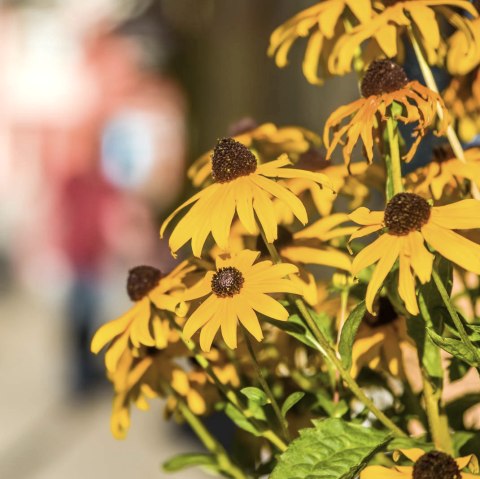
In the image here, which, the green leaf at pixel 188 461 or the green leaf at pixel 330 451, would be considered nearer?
the green leaf at pixel 330 451

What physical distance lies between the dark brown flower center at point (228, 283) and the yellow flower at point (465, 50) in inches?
10.8

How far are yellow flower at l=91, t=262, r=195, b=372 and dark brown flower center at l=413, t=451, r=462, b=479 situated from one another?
221mm

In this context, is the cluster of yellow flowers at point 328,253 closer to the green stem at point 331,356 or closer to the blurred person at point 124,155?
the green stem at point 331,356

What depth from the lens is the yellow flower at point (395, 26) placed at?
0.74 metres

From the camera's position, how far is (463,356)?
2.03 feet

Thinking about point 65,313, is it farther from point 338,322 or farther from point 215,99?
point 338,322

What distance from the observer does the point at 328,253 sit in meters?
0.78

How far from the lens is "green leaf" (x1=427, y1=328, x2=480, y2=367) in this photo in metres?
0.61

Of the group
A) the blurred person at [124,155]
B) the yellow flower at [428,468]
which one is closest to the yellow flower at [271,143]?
the yellow flower at [428,468]

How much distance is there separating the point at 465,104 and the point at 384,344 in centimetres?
24

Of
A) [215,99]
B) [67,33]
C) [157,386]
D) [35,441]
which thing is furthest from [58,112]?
[157,386]

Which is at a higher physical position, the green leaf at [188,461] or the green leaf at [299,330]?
the green leaf at [299,330]

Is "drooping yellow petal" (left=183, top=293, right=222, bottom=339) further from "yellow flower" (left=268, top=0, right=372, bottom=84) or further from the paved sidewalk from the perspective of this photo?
the paved sidewalk

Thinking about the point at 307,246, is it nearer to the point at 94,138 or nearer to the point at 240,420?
the point at 240,420
